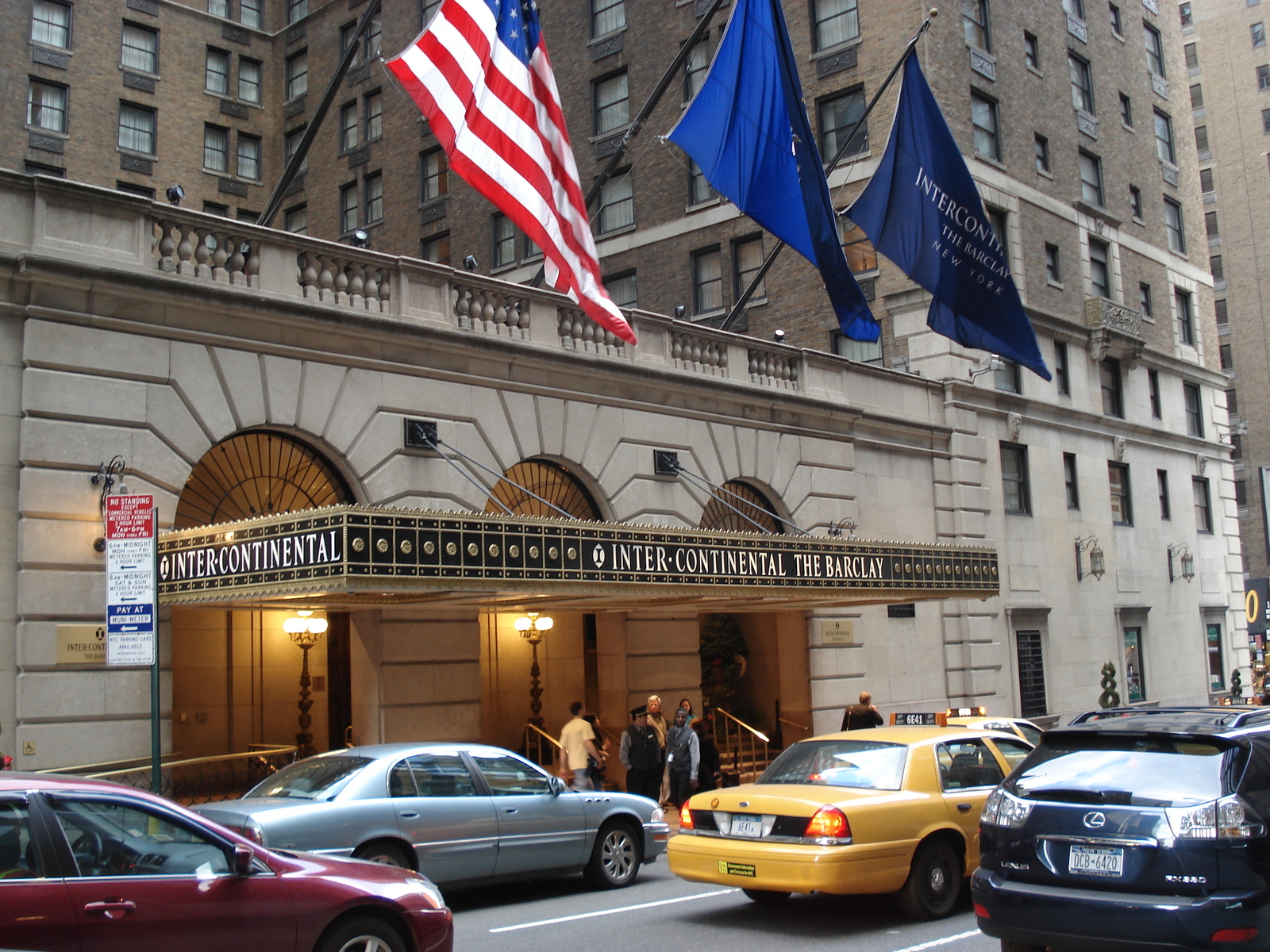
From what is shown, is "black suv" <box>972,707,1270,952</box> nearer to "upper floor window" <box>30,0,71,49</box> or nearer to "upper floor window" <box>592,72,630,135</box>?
"upper floor window" <box>592,72,630,135</box>

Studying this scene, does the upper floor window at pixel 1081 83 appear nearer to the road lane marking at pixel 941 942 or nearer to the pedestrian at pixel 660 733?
the pedestrian at pixel 660 733

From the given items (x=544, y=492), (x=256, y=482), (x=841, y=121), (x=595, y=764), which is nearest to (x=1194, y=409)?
(x=841, y=121)

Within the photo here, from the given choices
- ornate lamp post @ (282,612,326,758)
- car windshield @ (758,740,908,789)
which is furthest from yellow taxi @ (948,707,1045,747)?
ornate lamp post @ (282,612,326,758)

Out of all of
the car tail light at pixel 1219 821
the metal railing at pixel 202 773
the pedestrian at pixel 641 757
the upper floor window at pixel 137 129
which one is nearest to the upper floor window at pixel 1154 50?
the upper floor window at pixel 137 129

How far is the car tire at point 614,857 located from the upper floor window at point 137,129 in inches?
1289

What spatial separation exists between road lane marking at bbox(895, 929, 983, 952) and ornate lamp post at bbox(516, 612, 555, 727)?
41.2ft

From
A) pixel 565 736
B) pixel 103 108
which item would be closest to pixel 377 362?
pixel 565 736

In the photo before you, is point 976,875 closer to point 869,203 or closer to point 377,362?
point 377,362

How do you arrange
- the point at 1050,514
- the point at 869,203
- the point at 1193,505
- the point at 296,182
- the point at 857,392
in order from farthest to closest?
1. the point at 296,182
2. the point at 1193,505
3. the point at 1050,514
4. the point at 857,392
5. the point at 869,203

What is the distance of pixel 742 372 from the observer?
77.9ft

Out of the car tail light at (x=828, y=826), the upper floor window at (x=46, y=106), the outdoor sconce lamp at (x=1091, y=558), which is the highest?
the upper floor window at (x=46, y=106)

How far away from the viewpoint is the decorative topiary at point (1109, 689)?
97.5 feet

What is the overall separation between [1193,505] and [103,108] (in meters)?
34.4

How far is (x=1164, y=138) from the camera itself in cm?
4025
